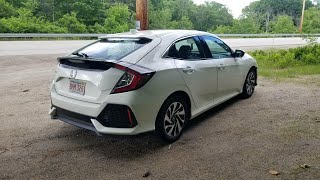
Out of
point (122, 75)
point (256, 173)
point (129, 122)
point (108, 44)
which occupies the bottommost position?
point (256, 173)

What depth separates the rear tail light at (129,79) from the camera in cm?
371

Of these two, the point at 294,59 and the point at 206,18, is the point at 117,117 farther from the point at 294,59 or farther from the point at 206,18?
the point at 206,18

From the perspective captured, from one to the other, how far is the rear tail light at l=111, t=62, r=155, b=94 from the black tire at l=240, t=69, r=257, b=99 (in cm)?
351

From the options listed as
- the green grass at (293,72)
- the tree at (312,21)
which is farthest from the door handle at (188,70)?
the tree at (312,21)

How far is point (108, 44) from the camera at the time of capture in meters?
4.52

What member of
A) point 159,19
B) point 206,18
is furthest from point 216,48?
point 206,18

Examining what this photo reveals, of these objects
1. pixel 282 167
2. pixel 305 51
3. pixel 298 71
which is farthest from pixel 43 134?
pixel 305 51

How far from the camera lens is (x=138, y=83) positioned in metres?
Result: 3.72

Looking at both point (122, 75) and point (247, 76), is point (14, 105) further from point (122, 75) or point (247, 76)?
point (247, 76)

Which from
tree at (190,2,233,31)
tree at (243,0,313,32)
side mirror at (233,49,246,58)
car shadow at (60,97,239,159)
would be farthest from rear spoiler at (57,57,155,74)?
tree at (243,0,313,32)

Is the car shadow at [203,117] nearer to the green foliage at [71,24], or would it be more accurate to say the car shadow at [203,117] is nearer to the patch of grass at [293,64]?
the patch of grass at [293,64]

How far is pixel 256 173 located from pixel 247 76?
345cm

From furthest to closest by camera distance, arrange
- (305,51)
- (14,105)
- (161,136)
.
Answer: (305,51), (14,105), (161,136)

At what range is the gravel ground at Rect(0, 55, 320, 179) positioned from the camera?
11.7 feet
